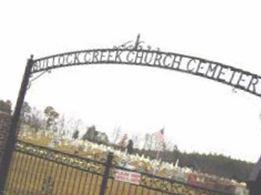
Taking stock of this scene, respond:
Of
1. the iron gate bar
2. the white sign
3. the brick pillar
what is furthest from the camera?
the brick pillar

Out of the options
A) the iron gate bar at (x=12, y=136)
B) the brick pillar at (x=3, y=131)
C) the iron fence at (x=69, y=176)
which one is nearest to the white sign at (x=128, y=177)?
the iron fence at (x=69, y=176)

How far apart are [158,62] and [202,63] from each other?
0.89 metres

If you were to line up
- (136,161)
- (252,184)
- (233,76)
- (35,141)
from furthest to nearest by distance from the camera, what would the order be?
(35,141), (136,161), (233,76), (252,184)

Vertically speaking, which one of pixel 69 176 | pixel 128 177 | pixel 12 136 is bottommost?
pixel 69 176

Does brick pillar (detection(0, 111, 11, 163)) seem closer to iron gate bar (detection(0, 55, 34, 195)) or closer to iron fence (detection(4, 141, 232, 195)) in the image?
iron gate bar (detection(0, 55, 34, 195))

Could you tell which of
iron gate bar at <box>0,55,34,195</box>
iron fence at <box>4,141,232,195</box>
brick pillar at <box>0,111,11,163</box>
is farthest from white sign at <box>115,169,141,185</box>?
brick pillar at <box>0,111,11,163</box>

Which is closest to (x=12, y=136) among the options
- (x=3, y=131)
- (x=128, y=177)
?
(x=3, y=131)

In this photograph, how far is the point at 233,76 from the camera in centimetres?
999

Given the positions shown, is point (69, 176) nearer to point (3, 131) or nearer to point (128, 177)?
point (3, 131)

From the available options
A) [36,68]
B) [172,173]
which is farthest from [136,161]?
[36,68]

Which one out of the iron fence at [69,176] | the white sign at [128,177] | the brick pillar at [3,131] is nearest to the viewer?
the white sign at [128,177]

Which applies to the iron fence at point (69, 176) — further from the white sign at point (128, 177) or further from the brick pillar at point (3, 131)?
the brick pillar at point (3, 131)

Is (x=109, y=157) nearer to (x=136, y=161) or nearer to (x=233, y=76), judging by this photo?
(x=233, y=76)

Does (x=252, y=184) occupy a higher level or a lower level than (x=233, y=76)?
lower
